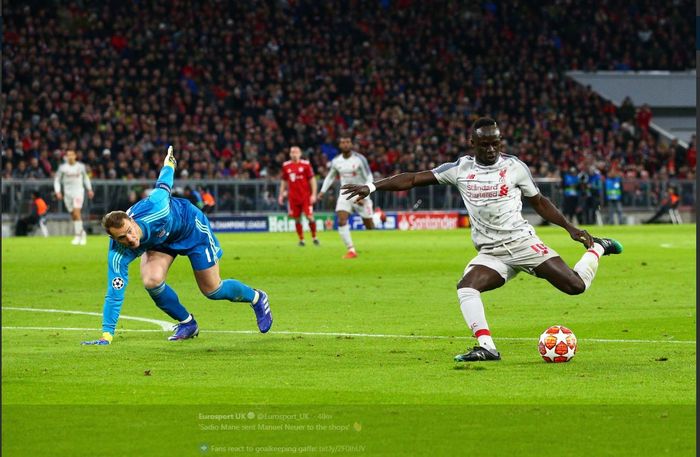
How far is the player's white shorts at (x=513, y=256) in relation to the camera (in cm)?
1163

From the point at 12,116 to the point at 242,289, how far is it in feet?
101

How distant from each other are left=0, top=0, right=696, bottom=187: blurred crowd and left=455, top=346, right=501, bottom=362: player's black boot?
3226 cm

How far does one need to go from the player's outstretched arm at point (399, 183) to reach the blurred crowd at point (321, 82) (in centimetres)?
3137

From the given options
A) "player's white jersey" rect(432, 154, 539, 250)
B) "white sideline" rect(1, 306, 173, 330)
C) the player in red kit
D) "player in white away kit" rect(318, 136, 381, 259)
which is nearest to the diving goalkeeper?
"white sideline" rect(1, 306, 173, 330)

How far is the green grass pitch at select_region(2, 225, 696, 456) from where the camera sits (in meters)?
7.51

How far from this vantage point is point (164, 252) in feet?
42.3

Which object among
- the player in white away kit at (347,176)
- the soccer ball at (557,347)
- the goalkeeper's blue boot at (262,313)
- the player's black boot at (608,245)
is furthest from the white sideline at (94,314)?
the player in white away kit at (347,176)

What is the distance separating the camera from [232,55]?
50.4 m

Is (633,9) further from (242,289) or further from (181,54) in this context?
(242,289)

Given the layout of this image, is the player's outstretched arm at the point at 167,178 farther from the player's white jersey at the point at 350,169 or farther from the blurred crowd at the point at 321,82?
the blurred crowd at the point at 321,82

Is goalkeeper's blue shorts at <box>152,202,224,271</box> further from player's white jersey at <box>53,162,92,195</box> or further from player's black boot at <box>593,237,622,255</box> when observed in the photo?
player's white jersey at <box>53,162,92,195</box>

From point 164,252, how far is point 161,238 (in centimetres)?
43

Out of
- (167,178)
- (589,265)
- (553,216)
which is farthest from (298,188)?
(553,216)

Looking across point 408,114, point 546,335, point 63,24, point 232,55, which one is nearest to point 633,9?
point 408,114
